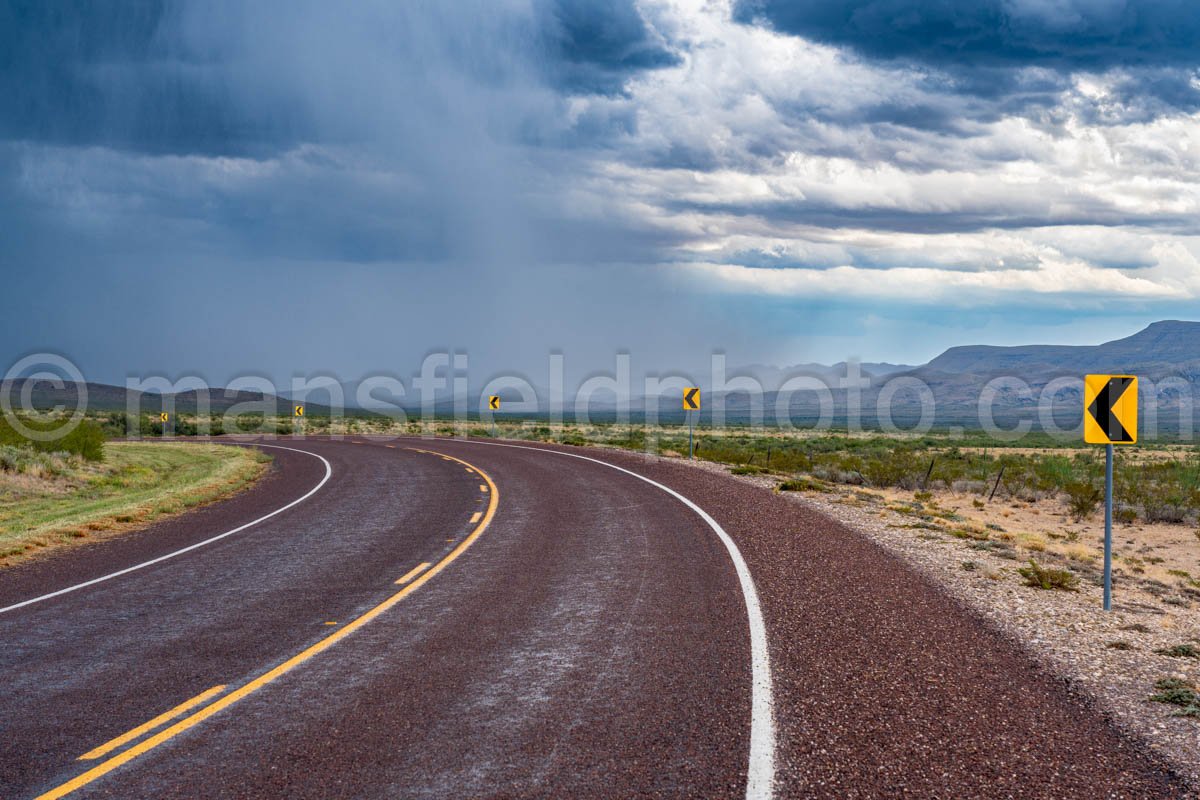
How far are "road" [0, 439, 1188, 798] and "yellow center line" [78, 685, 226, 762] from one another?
0.08 feet

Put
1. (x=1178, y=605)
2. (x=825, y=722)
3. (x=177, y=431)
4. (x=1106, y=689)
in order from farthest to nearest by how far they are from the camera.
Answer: (x=177, y=431)
(x=1178, y=605)
(x=1106, y=689)
(x=825, y=722)

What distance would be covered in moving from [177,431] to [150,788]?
2756 inches

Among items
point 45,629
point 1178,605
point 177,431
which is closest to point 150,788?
point 45,629

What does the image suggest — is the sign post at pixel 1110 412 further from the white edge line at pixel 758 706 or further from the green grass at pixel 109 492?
the green grass at pixel 109 492

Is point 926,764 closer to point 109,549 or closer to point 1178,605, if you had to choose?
point 1178,605

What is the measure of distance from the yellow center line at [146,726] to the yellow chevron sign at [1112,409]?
29.9 feet

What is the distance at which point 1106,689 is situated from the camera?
23.5ft

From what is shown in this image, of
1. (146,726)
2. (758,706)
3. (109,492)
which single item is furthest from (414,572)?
(109,492)

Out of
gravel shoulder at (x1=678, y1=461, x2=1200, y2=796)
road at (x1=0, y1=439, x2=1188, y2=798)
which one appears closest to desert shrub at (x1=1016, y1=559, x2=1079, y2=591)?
gravel shoulder at (x1=678, y1=461, x2=1200, y2=796)

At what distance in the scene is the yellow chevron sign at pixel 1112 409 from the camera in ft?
33.4

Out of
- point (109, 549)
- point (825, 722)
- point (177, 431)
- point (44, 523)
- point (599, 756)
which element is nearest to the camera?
point (599, 756)

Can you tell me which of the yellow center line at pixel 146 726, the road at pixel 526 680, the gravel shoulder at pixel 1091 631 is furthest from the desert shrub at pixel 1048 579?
the yellow center line at pixel 146 726

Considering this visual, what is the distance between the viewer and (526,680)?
6.99m

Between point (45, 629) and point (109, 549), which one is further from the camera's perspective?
point (109, 549)
